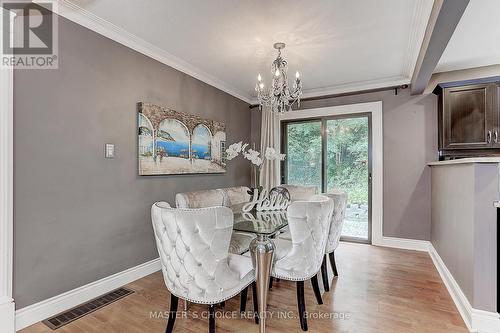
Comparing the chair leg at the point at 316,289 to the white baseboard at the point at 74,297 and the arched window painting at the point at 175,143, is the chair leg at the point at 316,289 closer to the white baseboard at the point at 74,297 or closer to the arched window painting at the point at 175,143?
the white baseboard at the point at 74,297

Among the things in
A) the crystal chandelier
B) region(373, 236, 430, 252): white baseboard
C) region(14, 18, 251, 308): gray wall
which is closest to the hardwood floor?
region(14, 18, 251, 308): gray wall

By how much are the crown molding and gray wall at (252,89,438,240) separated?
108 inches

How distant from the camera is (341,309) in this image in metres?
2.23

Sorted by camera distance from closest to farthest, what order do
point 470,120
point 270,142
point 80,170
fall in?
1. point 80,170
2. point 470,120
3. point 270,142

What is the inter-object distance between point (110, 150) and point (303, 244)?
2007 millimetres

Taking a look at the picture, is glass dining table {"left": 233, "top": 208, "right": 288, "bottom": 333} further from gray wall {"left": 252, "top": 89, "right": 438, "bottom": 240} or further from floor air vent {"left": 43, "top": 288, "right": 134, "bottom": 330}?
gray wall {"left": 252, "top": 89, "right": 438, "bottom": 240}

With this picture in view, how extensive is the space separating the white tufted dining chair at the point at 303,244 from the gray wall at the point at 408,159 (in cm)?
249

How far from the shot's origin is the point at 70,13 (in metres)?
2.23

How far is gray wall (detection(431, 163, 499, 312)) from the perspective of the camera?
1.93 meters

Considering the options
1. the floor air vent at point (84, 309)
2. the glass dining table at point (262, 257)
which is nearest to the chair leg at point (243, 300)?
the glass dining table at point (262, 257)

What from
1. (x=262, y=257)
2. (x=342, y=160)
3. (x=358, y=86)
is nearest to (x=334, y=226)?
(x=262, y=257)

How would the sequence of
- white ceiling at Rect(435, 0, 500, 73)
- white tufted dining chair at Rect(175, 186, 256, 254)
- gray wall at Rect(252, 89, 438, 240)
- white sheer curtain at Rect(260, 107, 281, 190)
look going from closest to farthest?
white ceiling at Rect(435, 0, 500, 73) < white tufted dining chair at Rect(175, 186, 256, 254) < gray wall at Rect(252, 89, 438, 240) < white sheer curtain at Rect(260, 107, 281, 190)

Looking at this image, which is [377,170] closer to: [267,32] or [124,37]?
[267,32]

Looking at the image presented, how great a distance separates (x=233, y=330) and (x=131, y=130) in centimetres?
213
